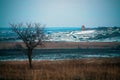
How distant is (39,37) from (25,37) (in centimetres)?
139

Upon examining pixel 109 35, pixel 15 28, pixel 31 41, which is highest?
pixel 15 28

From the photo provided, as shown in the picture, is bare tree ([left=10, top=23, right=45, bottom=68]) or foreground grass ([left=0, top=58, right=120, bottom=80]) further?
bare tree ([left=10, top=23, right=45, bottom=68])

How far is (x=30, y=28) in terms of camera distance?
17047mm

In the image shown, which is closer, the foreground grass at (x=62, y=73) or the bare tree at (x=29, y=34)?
the foreground grass at (x=62, y=73)

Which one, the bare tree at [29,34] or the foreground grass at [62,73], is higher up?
the bare tree at [29,34]

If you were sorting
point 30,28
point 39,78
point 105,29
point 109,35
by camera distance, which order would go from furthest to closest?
1. point 105,29
2. point 109,35
3. point 30,28
4. point 39,78

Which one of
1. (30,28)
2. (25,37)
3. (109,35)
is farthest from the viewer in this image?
(109,35)

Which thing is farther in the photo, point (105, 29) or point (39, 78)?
point (105, 29)

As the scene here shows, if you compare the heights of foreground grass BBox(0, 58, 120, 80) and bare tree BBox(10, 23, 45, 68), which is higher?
bare tree BBox(10, 23, 45, 68)

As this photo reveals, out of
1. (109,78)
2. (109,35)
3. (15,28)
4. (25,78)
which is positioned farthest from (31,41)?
(109,35)

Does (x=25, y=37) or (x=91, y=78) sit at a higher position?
(x=25, y=37)

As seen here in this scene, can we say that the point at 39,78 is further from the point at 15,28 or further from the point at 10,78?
the point at 15,28

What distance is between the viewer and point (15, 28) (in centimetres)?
1627

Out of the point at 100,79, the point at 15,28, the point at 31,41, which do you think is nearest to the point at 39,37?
the point at 31,41
